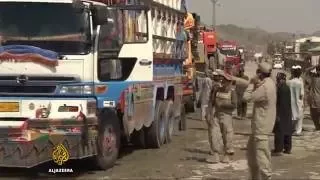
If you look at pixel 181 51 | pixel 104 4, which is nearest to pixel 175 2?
pixel 181 51

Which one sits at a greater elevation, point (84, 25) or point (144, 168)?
point (84, 25)

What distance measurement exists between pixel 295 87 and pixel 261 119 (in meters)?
7.10

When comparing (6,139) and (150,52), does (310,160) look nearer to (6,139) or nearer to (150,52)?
(150,52)

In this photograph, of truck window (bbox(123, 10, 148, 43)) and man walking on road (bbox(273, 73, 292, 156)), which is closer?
truck window (bbox(123, 10, 148, 43))

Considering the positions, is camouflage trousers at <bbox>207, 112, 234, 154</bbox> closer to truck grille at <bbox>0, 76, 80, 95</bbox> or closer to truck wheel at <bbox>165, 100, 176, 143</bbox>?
truck wheel at <bbox>165, 100, 176, 143</bbox>

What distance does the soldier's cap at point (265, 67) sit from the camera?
8.86 meters

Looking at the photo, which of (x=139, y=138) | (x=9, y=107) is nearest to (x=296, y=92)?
(x=139, y=138)

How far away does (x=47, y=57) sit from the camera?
9.70 meters

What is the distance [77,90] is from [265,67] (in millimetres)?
2853

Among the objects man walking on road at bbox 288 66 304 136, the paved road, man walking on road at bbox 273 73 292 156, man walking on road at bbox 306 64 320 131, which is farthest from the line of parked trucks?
man walking on road at bbox 306 64 320 131

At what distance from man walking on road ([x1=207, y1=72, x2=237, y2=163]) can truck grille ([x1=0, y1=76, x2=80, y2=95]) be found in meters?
3.04

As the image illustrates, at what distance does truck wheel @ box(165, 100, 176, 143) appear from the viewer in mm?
14105

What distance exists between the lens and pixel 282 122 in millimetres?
12945

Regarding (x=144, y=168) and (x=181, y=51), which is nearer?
(x=144, y=168)
